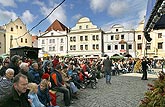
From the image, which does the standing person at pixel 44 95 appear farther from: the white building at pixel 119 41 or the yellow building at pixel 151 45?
the white building at pixel 119 41

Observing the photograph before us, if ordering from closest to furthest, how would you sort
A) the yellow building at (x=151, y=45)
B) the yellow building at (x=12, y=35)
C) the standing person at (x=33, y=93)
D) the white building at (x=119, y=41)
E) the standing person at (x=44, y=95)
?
the standing person at (x=33, y=93)
the standing person at (x=44, y=95)
the yellow building at (x=151, y=45)
the white building at (x=119, y=41)
the yellow building at (x=12, y=35)

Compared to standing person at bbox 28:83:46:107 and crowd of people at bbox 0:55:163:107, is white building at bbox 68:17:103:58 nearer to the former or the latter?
crowd of people at bbox 0:55:163:107

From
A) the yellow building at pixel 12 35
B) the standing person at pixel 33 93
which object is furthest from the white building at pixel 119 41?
the standing person at pixel 33 93

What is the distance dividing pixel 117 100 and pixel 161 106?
5097 millimetres

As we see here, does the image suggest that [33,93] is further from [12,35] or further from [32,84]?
[12,35]

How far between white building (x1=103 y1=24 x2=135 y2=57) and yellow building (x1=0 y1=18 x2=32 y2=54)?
1949 centimetres

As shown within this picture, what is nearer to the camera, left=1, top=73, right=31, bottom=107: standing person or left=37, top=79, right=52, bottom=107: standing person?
left=1, top=73, right=31, bottom=107: standing person

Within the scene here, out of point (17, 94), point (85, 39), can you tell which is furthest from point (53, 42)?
point (17, 94)

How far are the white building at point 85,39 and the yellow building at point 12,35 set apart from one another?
11.5 m

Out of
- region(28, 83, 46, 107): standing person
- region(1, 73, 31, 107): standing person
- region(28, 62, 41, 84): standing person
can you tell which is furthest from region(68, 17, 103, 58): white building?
region(1, 73, 31, 107): standing person

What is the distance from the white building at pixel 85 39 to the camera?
5444 centimetres

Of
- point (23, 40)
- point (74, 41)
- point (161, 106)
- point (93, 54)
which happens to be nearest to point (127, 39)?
point (93, 54)

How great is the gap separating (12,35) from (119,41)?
2512 cm

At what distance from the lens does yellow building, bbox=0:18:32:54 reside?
54.4 metres
